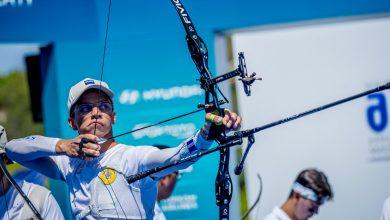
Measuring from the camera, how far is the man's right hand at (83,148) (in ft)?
9.06

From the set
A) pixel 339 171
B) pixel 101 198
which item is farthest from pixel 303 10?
pixel 101 198

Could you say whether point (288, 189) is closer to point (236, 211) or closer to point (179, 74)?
point (236, 211)

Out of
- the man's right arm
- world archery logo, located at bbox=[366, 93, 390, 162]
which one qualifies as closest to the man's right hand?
the man's right arm

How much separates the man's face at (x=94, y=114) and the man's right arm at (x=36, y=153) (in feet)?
0.44

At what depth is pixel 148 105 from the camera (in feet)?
17.7

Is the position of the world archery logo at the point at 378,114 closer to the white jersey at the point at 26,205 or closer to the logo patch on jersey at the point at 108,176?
the white jersey at the point at 26,205

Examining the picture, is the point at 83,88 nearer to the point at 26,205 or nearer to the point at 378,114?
the point at 26,205

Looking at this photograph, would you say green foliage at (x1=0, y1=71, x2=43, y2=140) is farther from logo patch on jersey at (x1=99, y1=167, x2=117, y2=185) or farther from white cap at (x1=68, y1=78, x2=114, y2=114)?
logo patch on jersey at (x1=99, y1=167, x2=117, y2=185)

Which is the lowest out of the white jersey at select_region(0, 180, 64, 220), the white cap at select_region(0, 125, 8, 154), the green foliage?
the white jersey at select_region(0, 180, 64, 220)

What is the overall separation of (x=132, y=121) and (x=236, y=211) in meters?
1.00

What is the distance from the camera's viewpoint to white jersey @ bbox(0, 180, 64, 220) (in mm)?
3365

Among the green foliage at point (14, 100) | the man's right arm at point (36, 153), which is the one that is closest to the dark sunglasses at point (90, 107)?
the man's right arm at point (36, 153)

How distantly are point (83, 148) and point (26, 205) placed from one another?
0.79 meters

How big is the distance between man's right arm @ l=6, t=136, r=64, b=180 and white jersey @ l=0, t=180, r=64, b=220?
0.72 feet
